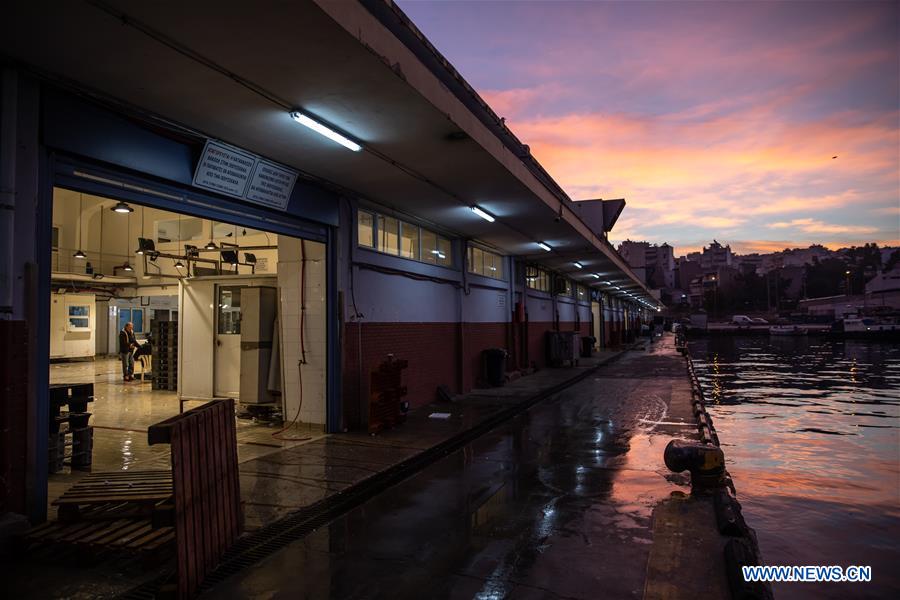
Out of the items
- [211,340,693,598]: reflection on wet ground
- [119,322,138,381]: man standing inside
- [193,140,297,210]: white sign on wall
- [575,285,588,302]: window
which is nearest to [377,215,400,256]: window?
[193,140,297,210]: white sign on wall

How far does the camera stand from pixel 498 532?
4.85 meters

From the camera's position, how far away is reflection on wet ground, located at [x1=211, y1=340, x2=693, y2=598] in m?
3.83

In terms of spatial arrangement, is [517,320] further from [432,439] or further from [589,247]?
[432,439]

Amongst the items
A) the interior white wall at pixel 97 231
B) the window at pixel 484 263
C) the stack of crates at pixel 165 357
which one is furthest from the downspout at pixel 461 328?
the interior white wall at pixel 97 231

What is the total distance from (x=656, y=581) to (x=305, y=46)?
514 cm

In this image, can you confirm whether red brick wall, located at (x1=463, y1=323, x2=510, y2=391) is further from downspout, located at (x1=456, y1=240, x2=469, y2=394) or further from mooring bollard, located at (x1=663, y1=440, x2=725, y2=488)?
mooring bollard, located at (x1=663, y1=440, x2=725, y2=488)

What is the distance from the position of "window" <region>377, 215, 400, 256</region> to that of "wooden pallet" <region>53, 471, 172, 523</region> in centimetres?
639

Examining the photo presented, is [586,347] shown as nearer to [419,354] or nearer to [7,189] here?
[419,354]

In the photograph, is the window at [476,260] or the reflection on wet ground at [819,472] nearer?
the reflection on wet ground at [819,472]

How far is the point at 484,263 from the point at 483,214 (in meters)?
5.01

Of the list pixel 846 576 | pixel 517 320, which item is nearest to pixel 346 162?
pixel 846 576

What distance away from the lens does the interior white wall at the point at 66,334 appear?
2325 centimetres

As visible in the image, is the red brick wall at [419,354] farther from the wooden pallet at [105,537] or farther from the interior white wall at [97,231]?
the interior white wall at [97,231]

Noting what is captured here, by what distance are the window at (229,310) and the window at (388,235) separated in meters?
3.21
